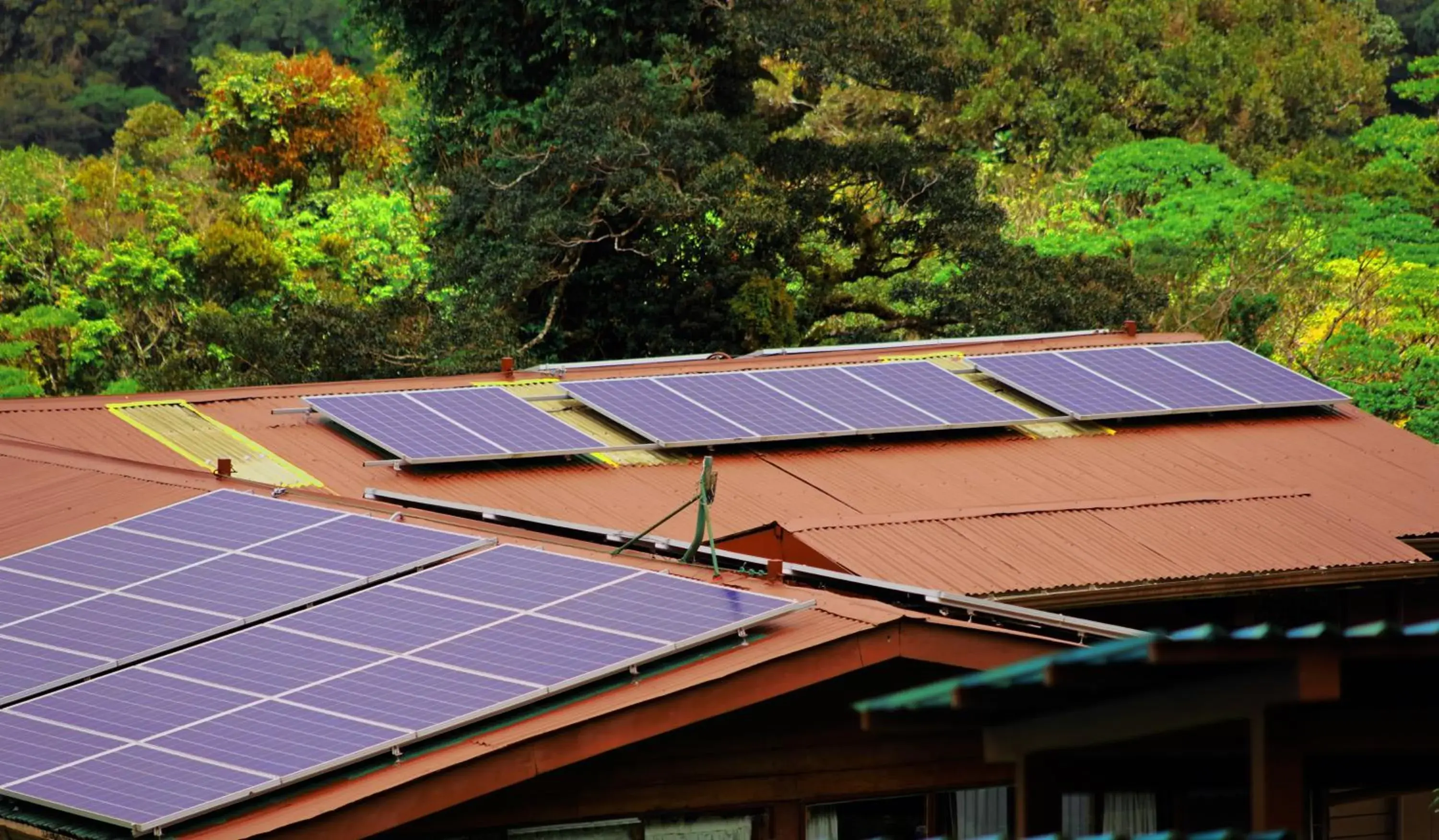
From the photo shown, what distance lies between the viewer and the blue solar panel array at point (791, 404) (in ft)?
66.7

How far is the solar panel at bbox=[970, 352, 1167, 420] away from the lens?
21781 millimetres

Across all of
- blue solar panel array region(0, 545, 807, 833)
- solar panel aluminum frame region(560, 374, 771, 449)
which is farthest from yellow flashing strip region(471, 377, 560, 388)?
blue solar panel array region(0, 545, 807, 833)

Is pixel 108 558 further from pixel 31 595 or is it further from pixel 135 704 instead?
pixel 135 704

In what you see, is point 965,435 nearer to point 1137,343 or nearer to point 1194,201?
point 1137,343

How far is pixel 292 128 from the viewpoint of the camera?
54.1m

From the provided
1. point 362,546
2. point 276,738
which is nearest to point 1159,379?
point 362,546

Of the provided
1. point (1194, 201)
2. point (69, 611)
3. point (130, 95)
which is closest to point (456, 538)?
point (69, 611)

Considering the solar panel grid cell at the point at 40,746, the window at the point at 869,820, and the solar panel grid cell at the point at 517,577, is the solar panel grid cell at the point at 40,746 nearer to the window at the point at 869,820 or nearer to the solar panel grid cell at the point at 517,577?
the solar panel grid cell at the point at 517,577

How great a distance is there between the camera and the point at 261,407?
21.0 metres

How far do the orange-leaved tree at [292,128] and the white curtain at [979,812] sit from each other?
41.4 meters

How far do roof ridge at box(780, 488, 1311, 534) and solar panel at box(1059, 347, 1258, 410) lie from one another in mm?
2164

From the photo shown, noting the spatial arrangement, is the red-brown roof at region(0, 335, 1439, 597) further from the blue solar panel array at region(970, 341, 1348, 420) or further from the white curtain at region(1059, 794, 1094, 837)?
the white curtain at region(1059, 794, 1094, 837)

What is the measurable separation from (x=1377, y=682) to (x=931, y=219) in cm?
3010

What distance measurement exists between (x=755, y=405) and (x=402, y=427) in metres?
3.69
